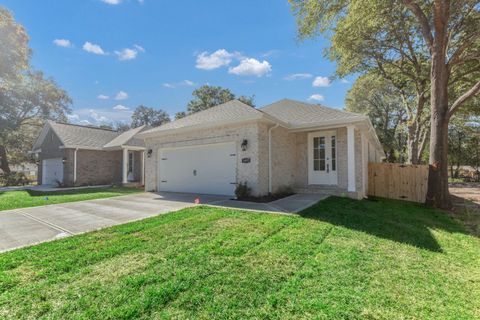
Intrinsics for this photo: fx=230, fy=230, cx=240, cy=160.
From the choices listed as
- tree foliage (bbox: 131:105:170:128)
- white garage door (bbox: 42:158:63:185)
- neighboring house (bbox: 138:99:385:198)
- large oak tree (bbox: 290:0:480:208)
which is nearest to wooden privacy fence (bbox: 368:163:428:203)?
large oak tree (bbox: 290:0:480:208)

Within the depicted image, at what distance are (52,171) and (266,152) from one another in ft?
58.5

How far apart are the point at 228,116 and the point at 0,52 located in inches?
715

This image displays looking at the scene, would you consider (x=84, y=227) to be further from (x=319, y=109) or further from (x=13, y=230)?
(x=319, y=109)

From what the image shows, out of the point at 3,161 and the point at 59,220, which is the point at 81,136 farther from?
the point at 59,220

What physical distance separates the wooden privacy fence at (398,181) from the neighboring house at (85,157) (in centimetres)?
1451

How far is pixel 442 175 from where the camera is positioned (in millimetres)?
9180

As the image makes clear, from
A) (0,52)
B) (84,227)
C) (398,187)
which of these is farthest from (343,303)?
(0,52)

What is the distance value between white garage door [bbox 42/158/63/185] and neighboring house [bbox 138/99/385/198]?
33.4 ft

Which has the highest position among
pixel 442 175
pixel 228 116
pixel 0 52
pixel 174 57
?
A: pixel 0 52

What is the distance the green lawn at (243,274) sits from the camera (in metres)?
2.50

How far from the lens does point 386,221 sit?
20.5 ft

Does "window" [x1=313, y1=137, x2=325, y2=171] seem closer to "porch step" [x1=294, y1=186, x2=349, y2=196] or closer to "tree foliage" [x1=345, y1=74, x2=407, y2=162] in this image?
"porch step" [x1=294, y1=186, x2=349, y2=196]

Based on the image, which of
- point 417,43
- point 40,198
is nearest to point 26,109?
point 40,198

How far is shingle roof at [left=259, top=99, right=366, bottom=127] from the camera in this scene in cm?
914
